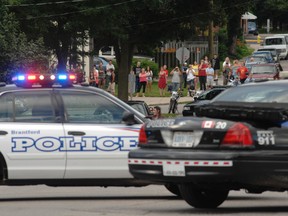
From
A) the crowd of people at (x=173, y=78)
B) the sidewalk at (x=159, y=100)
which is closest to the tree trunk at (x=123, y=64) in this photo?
the crowd of people at (x=173, y=78)

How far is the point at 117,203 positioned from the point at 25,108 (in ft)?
5.94

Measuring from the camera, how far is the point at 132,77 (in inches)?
1743

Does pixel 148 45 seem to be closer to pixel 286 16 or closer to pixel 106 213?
pixel 106 213

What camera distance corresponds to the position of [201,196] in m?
12.0

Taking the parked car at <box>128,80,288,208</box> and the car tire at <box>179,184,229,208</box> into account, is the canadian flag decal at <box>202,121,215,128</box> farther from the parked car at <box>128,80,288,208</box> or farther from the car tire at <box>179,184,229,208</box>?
the car tire at <box>179,184,229,208</box>

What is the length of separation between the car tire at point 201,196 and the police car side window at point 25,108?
2.52m

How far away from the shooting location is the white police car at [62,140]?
1348cm

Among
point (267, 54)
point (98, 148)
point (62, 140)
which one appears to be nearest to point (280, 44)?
point (267, 54)

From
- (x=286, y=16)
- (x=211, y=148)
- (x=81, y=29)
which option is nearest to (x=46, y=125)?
(x=211, y=148)

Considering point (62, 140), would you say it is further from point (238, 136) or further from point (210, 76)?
point (210, 76)

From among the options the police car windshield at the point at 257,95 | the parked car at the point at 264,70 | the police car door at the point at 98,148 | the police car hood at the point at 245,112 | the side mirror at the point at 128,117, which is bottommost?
the parked car at the point at 264,70

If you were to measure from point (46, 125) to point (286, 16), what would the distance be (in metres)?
94.5

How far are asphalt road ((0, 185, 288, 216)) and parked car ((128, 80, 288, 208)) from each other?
15.4 inches

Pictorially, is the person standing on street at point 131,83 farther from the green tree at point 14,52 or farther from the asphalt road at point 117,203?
the asphalt road at point 117,203
